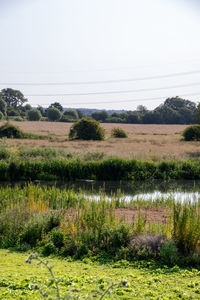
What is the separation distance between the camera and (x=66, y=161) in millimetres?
23234

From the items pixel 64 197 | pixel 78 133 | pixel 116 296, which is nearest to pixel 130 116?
pixel 78 133

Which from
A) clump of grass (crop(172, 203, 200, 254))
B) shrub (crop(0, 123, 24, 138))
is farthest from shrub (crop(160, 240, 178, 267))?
shrub (crop(0, 123, 24, 138))

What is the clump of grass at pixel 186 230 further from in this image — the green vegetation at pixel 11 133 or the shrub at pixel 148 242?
the green vegetation at pixel 11 133

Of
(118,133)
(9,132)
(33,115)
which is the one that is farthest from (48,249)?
(33,115)

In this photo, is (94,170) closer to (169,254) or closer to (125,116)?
(169,254)

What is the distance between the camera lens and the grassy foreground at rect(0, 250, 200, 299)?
4.84 metres

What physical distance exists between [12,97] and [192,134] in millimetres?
85311

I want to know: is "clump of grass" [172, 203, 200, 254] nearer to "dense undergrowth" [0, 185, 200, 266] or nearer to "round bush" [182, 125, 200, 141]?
"dense undergrowth" [0, 185, 200, 266]

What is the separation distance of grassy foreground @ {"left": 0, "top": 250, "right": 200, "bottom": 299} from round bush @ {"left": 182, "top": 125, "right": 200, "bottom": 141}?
114 ft

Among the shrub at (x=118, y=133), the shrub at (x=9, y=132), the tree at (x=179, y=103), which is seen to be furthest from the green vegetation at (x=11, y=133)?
the tree at (x=179, y=103)

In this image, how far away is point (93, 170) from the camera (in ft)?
74.4

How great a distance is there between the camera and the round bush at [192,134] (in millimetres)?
40031

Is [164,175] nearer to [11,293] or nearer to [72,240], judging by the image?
[72,240]

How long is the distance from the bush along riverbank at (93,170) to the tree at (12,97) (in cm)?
9433
